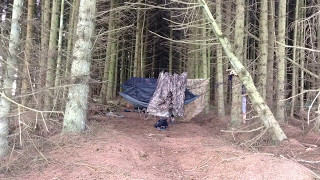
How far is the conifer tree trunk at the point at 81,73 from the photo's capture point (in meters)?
5.93

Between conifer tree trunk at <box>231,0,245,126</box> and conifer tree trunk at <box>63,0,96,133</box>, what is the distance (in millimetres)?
3373

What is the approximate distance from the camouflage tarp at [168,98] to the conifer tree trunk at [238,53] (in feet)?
6.06

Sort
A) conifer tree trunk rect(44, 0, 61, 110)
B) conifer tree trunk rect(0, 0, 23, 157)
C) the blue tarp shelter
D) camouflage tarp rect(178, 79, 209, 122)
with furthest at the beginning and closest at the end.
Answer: camouflage tarp rect(178, 79, 209, 122)
the blue tarp shelter
conifer tree trunk rect(44, 0, 61, 110)
conifer tree trunk rect(0, 0, 23, 157)

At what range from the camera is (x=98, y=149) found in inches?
201

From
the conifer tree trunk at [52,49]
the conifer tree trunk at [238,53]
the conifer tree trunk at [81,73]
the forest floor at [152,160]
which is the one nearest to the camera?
the forest floor at [152,160]

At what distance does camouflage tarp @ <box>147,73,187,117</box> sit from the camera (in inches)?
350

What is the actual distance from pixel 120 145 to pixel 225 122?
16.8 feet

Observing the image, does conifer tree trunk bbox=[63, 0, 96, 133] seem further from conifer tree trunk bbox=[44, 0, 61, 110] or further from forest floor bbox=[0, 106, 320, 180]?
conifer tree trunk bbox=[44, 0, 61, 110]

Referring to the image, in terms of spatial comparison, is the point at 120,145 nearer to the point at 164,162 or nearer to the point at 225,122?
the point at 164,162

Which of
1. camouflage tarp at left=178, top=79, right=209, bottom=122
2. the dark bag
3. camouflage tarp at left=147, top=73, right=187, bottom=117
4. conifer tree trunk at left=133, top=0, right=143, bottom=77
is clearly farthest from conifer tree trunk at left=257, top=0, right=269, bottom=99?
conifer tree trunk at left=133, top=0, right=143, bottom=77

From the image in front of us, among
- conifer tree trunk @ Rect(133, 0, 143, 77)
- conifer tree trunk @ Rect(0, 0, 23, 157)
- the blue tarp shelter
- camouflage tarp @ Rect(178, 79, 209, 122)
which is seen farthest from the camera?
conifer tree trunk @ Rect(133, 0, 143, 77)

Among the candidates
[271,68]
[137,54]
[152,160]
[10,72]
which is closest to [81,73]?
[10,72]

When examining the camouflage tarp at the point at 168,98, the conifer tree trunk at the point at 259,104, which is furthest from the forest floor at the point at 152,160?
the camouflage tarp at the point at 168,98

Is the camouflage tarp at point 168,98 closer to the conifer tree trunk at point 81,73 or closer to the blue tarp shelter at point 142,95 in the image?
the blue tarp shelter at point 142,95
